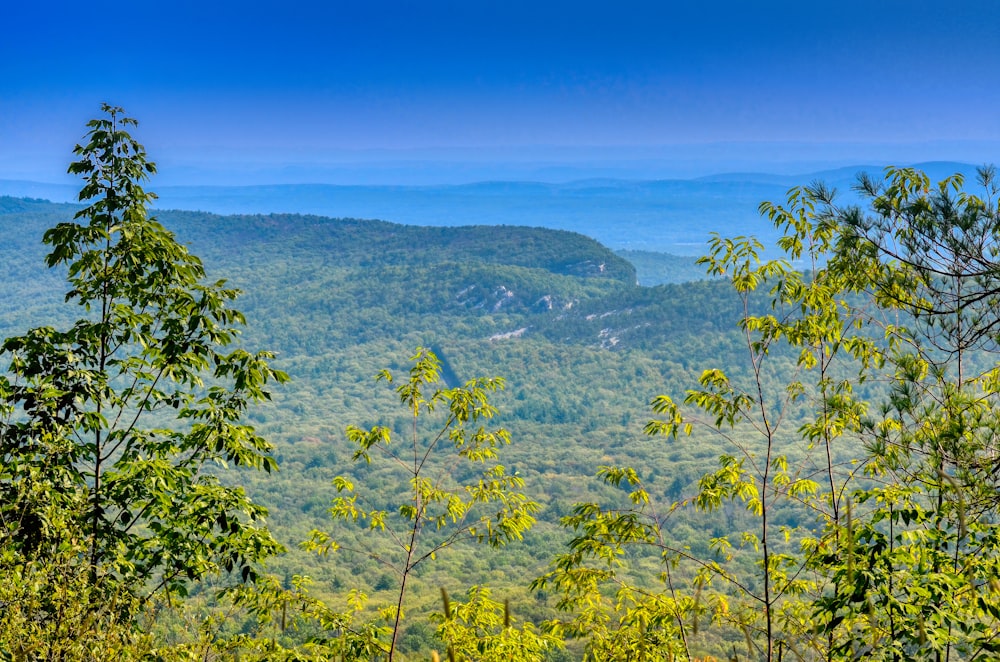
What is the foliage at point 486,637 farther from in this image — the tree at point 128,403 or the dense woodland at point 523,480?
the tree at point 128,403

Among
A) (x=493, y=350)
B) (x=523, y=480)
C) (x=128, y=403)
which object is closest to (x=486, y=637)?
(x=523, y=480)

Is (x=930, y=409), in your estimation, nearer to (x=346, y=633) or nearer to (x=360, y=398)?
(x=346, y=633)

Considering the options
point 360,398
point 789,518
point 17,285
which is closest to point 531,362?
point 360,398

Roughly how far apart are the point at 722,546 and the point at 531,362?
135m

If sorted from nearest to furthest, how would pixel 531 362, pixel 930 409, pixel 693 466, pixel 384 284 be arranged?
1. pixel 930 409
2. pixel 693 466
3. pixel 531 362
4. pixel 384 284

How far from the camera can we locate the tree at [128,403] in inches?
227

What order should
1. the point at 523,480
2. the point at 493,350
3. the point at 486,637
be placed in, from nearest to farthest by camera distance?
the point at 486,637 < the point at 523,480 < the point at 493,350

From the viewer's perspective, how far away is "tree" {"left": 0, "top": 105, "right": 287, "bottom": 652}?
5770 millimetres

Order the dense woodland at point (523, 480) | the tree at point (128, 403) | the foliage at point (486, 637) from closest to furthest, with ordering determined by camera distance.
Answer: the dense woodland at point (523, 480)
the tree at point (128, 403)
the foliage at point (486, 637)

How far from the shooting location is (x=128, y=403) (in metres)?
6.48

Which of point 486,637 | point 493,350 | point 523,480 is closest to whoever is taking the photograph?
point 486,637

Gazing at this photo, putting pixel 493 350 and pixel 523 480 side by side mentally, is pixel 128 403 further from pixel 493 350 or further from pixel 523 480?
pixel 493 350

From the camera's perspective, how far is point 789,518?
61.4m

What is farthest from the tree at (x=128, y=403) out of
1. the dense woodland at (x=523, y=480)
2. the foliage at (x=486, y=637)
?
the foliage at (x=486, y=637)
